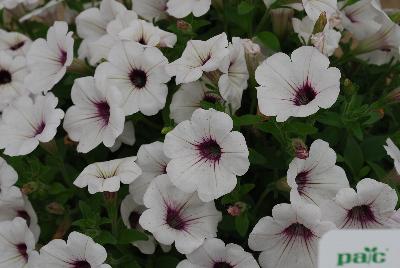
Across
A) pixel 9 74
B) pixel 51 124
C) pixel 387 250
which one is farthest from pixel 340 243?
pixel 9 74

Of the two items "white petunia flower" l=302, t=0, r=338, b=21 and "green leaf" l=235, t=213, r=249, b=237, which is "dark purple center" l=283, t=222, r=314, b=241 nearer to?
"green leaf" l=235, t=213, r=249, b=237

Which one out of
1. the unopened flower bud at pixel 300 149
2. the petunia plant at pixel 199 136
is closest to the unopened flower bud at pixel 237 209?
the petunia plant at pixel 199 136

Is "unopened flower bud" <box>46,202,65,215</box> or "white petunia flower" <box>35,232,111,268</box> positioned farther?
"unopened flower bud" <box>46,202,65,215</box>

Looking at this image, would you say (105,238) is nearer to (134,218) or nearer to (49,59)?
(134,218)

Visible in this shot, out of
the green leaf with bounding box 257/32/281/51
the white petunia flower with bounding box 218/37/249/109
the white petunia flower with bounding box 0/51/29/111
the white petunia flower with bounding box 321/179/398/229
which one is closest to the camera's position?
the white petunia flower with bounding box 321/179/398/229

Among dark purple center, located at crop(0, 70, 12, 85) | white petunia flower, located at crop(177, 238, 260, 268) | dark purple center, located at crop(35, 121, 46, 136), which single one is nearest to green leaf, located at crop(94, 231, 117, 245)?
white petunia flower, located at crop(177, 238, 260, 268)

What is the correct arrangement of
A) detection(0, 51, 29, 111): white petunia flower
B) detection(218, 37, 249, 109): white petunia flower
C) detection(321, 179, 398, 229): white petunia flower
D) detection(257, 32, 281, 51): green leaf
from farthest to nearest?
1. detection(0, 51, 29, 111): white petunia flower
2. detection(257, 32, 281, 51): green leaf
3. detection(218, 37, 249, 109): white petunia flower
4. detection(321, 179, 398, 229): white petunia flower

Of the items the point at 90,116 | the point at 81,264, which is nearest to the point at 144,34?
the point at 90,116

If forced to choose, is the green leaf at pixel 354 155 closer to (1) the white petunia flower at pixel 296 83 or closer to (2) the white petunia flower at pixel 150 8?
(1) the white petunia flower at pixel 296 83
